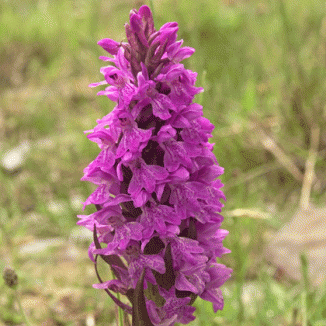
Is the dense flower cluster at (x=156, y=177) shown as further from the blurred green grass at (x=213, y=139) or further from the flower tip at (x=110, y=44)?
the blurred green grass at (x=213, y=139)

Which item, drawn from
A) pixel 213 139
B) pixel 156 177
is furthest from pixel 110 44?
pixel 213 139

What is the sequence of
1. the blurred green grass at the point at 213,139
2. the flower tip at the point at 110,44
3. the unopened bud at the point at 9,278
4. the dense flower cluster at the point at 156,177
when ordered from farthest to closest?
the blurred green grass at the point at 213,139 < the unopened bud at the point at 9,278 < the flower tip at the point at 110,44 < the dense flower cluster at the point at 156,177

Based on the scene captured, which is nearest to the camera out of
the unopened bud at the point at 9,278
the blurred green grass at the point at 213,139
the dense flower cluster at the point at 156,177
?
the dense flower cluster at the point at 156,177

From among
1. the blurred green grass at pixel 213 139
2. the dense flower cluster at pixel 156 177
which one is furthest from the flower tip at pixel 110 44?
the blurred green grass at pixel 213 139

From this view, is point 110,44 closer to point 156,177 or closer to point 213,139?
point 156,177

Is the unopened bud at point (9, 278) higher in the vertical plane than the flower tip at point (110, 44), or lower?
lower

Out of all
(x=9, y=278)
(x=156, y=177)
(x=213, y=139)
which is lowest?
(x=9, y=278)

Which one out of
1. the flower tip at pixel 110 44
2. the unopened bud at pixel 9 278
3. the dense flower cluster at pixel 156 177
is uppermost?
the flower tip at pixel 110 44
